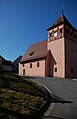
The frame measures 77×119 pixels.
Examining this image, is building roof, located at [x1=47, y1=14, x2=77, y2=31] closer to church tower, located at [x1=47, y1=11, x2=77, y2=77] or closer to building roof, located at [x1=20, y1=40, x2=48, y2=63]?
church tower, located at [x1=47, y1=11, x2=77, y2=77]

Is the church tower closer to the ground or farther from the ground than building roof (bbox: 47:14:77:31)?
closer to the ground

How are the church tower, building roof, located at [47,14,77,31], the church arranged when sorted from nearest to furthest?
the church tower
the church
building roof, located at [47,14,77,31]

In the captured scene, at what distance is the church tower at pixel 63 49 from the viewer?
3631 cm

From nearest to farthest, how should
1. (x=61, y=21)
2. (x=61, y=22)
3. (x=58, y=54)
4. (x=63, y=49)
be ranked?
1. (x=63, y=49)
2. (x=58, y=54)
3. (x=61, y=22)
4. (x=61, y=21)

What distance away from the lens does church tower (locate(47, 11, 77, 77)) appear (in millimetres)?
36312

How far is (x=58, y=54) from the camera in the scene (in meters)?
37.4

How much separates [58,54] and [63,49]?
1641 mm

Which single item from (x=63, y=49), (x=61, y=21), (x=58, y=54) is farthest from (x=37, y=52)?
(x=61, y=21)

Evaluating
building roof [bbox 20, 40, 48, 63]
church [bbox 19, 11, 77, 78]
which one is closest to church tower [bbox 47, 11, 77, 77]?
church [bbox 19, 11, 77, 78]

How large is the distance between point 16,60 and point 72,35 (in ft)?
119

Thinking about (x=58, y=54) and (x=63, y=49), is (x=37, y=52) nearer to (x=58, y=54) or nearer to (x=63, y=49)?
(x=58, y=54)

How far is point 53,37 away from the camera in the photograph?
39.7 metres

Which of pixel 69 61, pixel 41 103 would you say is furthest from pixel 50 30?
pixel 41 103

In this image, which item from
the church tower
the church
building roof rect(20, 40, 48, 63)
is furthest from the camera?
building roof rect(20, 40, 48, 63)
